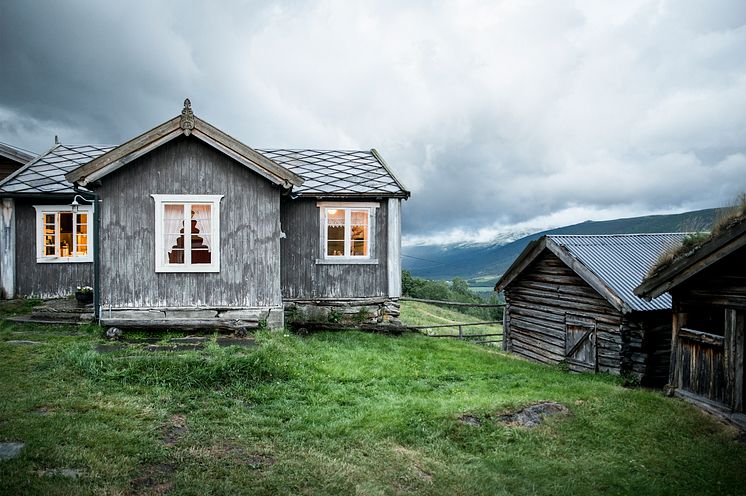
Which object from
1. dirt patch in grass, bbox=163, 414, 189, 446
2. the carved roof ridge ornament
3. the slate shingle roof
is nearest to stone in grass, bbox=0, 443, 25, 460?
dirt patch in grass, bbox=163, 414, 189, 446

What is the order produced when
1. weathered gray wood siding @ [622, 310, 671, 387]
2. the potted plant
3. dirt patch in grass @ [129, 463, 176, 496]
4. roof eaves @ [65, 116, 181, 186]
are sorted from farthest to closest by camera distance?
1. the potted plant
2. weathered gray wood siding @ [622, 310, 671, 387]
3. roof eaves @ [65, 116, 181, 186]
4. dirt patch in grass @ [129, 463, 176, 496]

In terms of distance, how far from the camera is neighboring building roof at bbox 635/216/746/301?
876cm

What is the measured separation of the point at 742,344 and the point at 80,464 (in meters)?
10.9

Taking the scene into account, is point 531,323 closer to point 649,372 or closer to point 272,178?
point 649,372

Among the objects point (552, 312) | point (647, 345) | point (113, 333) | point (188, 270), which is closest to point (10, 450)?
point (113, 333)

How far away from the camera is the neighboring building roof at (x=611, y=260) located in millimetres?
12836

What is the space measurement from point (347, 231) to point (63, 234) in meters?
9.90

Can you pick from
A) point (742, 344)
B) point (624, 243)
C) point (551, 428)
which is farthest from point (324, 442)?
point (624, 243)

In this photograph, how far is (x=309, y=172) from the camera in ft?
55.9

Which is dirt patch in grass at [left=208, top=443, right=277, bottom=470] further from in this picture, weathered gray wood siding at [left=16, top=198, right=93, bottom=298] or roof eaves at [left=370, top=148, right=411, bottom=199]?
weathered gray wood siding at [left=16, top=198, right=93, bottom=298]

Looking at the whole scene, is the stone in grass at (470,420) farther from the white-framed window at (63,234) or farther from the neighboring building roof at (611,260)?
the white-framed window at (63,234)

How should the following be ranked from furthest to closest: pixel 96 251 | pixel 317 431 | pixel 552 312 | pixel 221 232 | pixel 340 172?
pixel 340 172 < pixel 552 312 < pixel 221 232 < pixel 96 251 < pixel 317 431

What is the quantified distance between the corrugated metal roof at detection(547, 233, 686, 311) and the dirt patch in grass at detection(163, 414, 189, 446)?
10910 mm

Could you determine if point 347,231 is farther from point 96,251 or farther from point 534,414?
point 534,414
